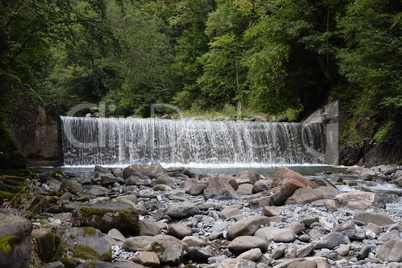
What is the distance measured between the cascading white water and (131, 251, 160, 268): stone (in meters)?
9.95

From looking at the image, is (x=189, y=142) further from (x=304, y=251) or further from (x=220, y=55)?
(x=304, y=251)

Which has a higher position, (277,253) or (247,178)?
(247,178)

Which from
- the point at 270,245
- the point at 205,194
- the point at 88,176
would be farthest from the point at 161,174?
the point at 270,245

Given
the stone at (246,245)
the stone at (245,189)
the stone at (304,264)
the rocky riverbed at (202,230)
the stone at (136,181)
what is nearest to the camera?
the rocky riverbed at (202,230)

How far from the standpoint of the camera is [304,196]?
6020 millimetres

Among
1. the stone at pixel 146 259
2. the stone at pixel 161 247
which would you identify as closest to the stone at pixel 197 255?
the stone at pixel 161 247

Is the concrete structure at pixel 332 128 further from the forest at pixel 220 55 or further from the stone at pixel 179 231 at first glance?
the stone at pixel 179 231

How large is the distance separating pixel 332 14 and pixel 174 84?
13.4 metres

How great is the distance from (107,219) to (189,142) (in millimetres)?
9739

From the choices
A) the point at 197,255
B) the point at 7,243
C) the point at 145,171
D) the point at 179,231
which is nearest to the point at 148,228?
the point at 179,231

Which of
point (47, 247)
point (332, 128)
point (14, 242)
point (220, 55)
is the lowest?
point (47, 247)

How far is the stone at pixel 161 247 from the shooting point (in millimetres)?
3469

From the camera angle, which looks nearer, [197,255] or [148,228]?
[197,255]

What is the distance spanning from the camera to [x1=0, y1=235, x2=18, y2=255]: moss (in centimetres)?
218
